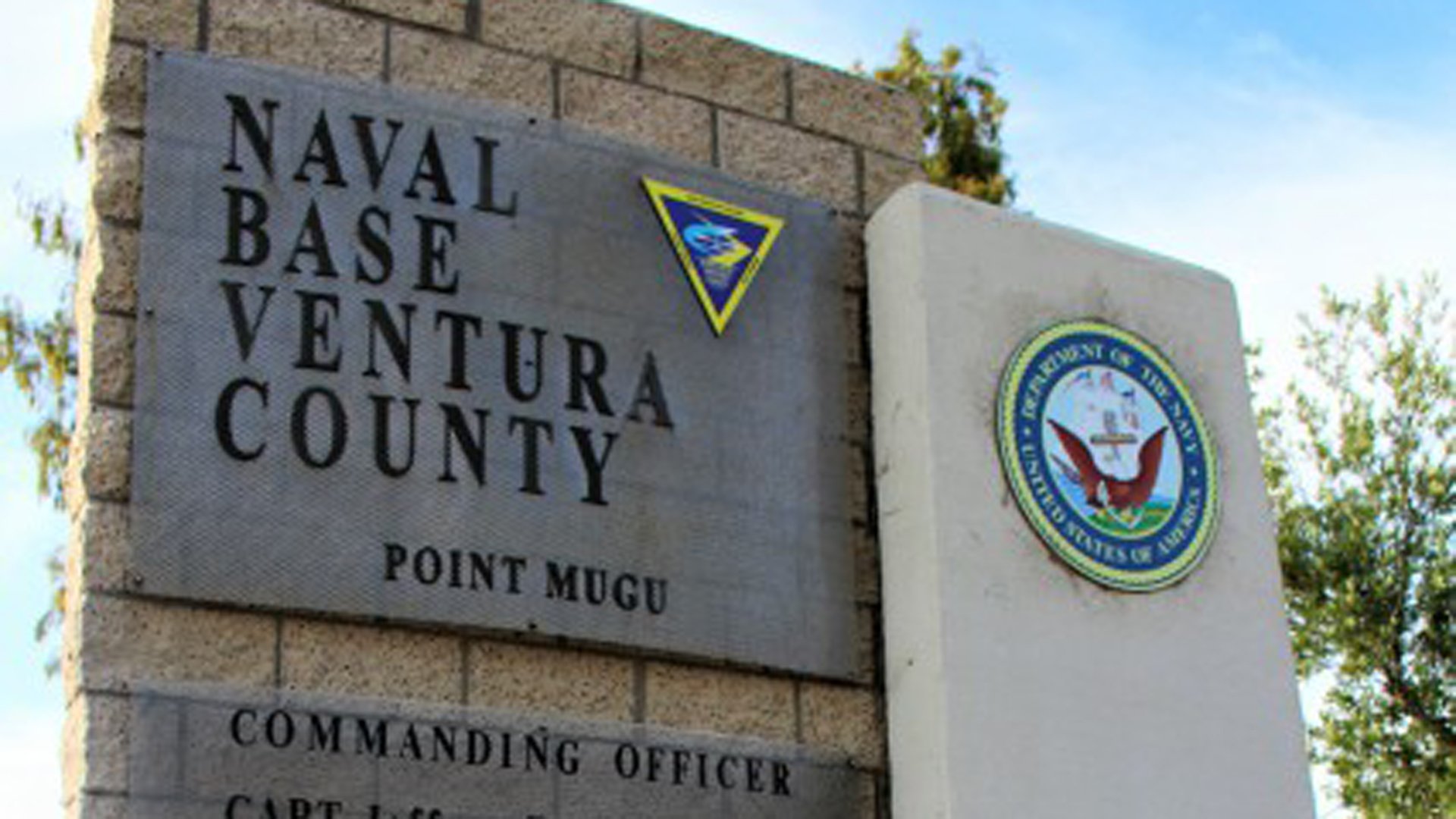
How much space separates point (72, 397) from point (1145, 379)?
11229 mm

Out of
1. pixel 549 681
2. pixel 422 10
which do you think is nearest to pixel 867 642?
pixel 549 681

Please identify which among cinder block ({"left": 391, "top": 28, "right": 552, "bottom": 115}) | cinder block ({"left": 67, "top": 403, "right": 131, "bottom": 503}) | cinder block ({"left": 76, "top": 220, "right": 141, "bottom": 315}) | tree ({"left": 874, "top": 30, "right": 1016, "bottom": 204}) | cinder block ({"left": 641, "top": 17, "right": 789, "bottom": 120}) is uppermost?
tree ({"left": 874, "top": 30, "right": 1016, "bottom": 204})

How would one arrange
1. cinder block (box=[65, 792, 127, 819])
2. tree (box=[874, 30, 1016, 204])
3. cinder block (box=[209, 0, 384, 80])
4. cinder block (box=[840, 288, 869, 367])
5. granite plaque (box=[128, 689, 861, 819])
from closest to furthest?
cinder block (box=[65, 792, 127, 819]) → granite plaque (box=[128, 689, 861, 819]) → cinder block (box=[209, 0, 384, 80]) → cinder block (box=[840, 288, 869, 367]) → tree (box=[874, 30, 1016, 204])

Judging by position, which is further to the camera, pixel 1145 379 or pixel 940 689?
pixel 1145 379

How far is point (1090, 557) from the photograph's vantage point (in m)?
5.95

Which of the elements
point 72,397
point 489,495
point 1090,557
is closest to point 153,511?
point 489,495

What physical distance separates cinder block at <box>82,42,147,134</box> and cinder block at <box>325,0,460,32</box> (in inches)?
21.7

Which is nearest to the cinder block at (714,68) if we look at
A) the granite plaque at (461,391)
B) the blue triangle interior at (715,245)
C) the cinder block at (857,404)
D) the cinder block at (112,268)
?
the granite plaque at (461,391)

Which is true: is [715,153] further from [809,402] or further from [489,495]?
[489,495]

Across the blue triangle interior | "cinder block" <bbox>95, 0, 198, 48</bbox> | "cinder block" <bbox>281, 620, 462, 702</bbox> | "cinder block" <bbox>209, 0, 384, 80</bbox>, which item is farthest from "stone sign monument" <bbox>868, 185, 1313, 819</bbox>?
"cinder block" <bbox>95, 0, 198, 48</bbox>

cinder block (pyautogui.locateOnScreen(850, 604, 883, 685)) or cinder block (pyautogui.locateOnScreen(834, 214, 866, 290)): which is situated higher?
cinder block (pyautogui.locateOnScreen(834, 214, 866, 290))

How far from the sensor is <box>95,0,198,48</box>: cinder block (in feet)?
17.1

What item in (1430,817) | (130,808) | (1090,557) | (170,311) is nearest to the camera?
(130,808)

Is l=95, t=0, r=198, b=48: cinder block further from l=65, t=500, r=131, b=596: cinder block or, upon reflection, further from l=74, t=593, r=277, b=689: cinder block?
l=74, t=593, r=277, b=689: cinder block
